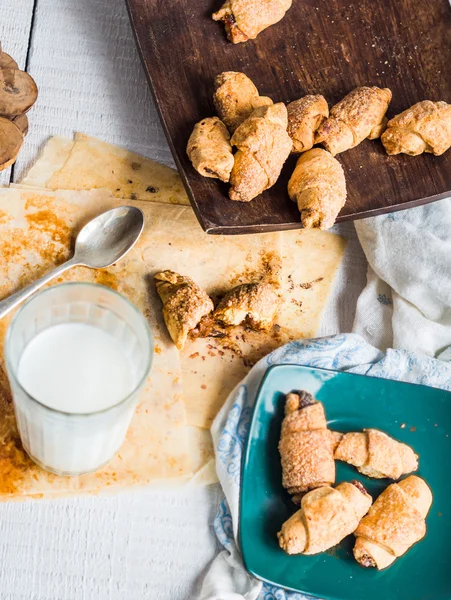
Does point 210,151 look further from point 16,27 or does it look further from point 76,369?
point 16,27

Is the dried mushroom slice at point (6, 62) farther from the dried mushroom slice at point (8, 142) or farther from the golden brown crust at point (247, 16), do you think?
the golden brown crust at point (247, 16)

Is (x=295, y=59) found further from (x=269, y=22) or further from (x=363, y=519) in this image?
(x=363, y=519)

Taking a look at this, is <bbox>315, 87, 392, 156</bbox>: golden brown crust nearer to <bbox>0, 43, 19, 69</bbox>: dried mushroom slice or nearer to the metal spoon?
the metal spoon

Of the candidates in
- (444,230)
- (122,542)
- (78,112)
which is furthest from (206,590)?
(78,112)

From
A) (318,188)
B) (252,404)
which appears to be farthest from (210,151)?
(252,404)

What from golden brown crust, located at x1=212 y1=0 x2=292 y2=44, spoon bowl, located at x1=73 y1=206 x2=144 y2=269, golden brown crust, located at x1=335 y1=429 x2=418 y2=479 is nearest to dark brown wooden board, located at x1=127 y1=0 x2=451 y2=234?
golden brown crust, located at x1=212 y1=0 x2=292 y2=44

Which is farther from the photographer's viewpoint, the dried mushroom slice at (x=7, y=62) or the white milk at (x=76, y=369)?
the dried mushroom slice at (x=7, y=62)

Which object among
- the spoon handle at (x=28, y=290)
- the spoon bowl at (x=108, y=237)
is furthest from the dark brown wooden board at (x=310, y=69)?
the spoon handle at (x=28, y=290)
